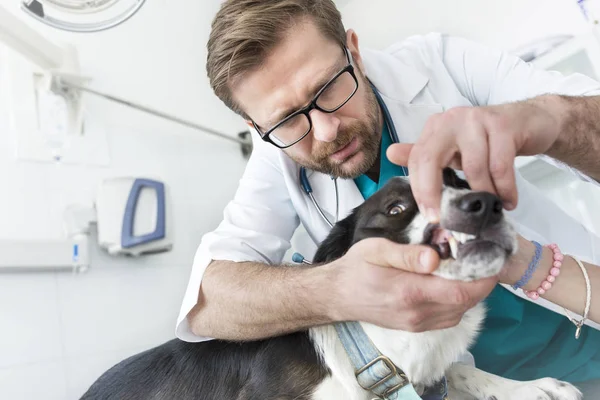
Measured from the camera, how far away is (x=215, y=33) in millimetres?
1354

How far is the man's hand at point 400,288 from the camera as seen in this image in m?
0.79

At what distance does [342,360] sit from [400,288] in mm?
339

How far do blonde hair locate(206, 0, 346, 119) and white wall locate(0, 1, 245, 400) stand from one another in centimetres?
95

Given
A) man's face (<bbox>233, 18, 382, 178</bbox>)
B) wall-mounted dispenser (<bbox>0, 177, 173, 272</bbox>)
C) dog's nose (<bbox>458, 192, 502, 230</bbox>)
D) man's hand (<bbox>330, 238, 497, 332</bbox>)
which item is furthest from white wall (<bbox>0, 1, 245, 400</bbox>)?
dog's nose (<bbox>458, 192, 502, 230</bbox>)

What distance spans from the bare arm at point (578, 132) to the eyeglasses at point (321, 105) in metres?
0.48

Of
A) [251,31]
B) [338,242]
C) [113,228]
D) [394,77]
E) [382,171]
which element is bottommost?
[113,228]

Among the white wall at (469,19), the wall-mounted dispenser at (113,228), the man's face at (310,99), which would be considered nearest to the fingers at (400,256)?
the man's face at (310,99)

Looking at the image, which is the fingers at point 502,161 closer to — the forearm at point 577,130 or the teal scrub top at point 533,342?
the forearm at point 577,130

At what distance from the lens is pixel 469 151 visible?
71cm

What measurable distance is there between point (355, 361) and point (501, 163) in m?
0.55

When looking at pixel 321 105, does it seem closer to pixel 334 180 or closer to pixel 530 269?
pixel 334 180

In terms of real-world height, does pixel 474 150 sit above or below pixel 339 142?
above

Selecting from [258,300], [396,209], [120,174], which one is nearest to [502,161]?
[396,209]

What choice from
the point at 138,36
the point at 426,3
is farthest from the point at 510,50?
the point at 138,36
